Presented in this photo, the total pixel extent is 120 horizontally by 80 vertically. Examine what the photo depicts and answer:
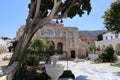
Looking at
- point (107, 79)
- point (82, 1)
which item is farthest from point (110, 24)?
point (107, 79)

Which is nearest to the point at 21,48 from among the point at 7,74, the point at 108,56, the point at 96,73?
the point at 96,73

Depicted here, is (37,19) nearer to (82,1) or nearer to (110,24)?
(82,1)

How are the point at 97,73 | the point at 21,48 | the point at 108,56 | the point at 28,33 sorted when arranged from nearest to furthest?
the point at 21,48 → the point at 28,33 → the point at 97,73 → the point at 108,56

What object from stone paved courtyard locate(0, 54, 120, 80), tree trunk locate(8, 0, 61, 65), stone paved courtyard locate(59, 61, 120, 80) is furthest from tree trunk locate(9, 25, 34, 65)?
stone paved courtyard locate(59, 61, 120, 80)

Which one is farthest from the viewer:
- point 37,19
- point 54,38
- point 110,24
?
point 54,38

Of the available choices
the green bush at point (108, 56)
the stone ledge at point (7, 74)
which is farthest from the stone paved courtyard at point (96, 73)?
the green bush at point (108, 56)

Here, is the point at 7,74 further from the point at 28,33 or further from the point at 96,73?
the point at 96,73

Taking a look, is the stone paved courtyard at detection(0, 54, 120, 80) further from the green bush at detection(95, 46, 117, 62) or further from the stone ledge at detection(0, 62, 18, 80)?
the green bush at detection(95, 46, 117, 62)

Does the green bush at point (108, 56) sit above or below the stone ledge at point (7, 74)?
above

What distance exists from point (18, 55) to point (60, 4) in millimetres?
4712

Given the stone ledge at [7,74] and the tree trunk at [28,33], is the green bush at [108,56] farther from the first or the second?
the stone ledge at [7,74]

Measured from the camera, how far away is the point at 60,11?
18.4 metres

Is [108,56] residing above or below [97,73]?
above

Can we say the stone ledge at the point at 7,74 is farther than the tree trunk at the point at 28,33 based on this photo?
No
